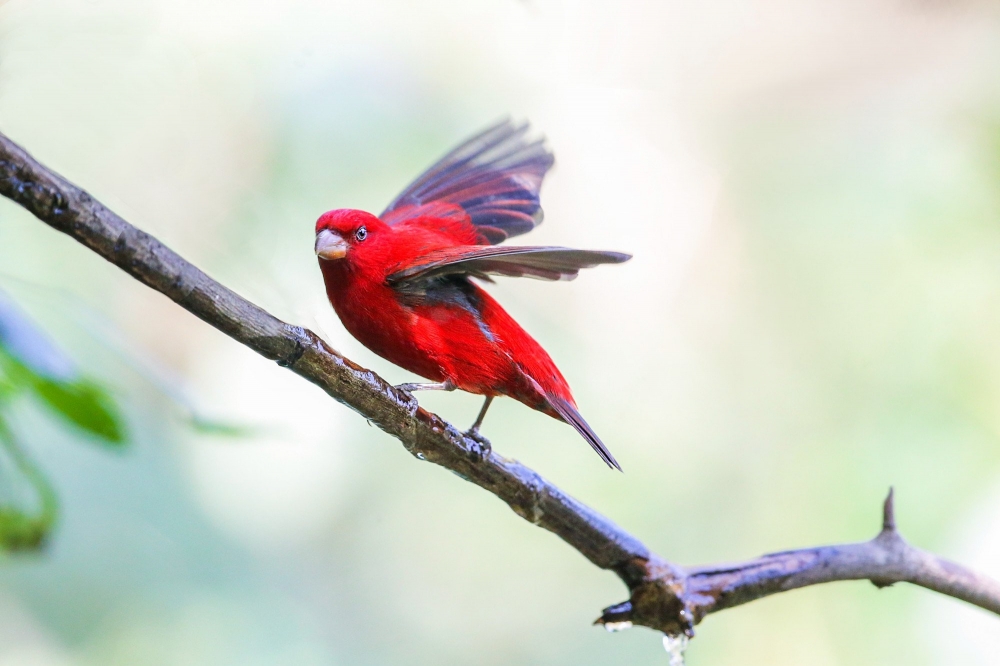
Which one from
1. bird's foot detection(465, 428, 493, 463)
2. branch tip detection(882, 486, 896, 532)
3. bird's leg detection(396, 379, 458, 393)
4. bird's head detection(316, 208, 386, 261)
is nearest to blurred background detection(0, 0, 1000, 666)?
bird's head detection(316, 208, 386, 261)

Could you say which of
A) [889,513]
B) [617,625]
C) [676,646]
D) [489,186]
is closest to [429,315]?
[489,186]

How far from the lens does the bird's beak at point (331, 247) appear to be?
5.07 feet

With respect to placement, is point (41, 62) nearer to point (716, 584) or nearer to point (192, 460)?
point (192, 460)

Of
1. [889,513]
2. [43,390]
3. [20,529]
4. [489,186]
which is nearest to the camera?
[43,390]

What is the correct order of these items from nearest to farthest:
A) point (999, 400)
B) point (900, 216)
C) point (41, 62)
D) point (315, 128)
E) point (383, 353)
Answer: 1. point (383, 353)
2. point (41, 62)
3. point (315, 128)
4. point (999, 400)
5. point (900, 216)

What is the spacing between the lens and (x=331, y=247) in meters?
1.55

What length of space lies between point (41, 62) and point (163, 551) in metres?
1.38

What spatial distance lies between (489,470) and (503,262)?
15.2 inches

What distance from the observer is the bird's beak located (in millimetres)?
1545

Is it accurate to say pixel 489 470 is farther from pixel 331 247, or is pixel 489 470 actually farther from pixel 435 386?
pixel 331 247

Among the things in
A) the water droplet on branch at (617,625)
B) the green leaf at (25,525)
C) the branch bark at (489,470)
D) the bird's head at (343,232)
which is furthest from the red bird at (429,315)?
the green leaf at (25,525)

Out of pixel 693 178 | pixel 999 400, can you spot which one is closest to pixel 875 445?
pixel 999 400

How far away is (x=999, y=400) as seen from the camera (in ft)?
10.0

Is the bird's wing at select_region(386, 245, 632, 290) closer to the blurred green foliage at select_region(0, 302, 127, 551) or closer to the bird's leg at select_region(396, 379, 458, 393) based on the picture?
the bird's leg at select_region(396, 379, 458, 393)
